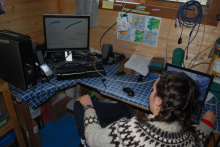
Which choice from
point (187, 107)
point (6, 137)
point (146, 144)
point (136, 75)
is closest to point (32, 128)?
point (6, 137)

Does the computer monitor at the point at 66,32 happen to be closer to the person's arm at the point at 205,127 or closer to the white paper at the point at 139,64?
the white paper at the point at 139,64

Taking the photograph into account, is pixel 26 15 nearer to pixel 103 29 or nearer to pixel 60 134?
pixel 103 29

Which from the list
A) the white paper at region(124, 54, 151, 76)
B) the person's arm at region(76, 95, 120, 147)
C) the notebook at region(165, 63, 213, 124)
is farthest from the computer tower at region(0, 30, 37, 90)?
the notebook at region(165, 63, 213, 124)

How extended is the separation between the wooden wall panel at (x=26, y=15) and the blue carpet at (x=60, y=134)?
41.9 inches

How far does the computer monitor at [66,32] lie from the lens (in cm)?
165

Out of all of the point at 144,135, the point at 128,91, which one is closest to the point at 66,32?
the point at 128,91

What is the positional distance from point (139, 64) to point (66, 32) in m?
0.82

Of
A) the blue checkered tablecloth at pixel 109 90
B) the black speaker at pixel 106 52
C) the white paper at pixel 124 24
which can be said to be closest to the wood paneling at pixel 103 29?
the white paper at pixel 124 24

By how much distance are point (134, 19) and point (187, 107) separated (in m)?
1.26

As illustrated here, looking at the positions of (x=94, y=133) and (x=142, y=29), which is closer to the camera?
(x=94, y=133)

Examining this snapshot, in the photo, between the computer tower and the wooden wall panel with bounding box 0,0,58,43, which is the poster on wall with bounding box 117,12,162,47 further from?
Answer: the computer tower

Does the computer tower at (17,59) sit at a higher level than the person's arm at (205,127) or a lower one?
higher

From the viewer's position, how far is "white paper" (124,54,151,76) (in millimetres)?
1618

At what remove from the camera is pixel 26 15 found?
1776 mm
